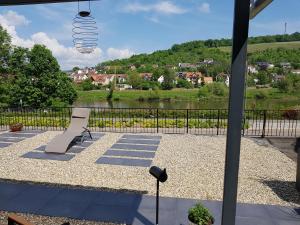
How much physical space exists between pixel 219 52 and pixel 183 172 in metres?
69.3

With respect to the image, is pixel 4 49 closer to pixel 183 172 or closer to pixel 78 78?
pixel 183 172

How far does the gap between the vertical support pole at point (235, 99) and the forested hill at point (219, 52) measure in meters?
61.7

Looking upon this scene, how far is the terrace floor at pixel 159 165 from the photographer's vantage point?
194 inches

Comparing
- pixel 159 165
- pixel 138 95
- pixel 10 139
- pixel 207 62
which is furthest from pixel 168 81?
pixel 159 165

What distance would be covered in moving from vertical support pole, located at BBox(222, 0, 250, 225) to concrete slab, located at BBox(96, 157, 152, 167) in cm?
400

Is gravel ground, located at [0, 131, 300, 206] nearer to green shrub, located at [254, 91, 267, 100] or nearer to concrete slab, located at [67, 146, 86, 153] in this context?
concrete slab, located at [67, 146, 86, 153]

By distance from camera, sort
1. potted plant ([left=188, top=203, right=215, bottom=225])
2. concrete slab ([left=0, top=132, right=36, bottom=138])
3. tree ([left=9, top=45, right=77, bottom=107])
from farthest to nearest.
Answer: tree ([left=9, top=45, right=77, bottom=107])
concrete slab ([left=0, top=132, right=36, bottom=138])
potted plant ([left=188, top=203, right=215, bottom=225])

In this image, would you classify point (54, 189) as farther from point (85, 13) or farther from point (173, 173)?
point (85, 13)

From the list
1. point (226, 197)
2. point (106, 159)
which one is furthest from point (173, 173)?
point (226, 197)

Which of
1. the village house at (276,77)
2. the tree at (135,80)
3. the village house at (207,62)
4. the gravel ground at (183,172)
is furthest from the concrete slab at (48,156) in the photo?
the village house at (207,62)

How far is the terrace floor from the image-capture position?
4926 millimetres

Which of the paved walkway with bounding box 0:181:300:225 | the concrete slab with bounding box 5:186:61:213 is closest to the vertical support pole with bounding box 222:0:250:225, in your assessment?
the paved walkway with bounding box 0:181:300:225

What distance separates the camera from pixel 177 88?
61.5m

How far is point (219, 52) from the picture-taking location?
234 ft
